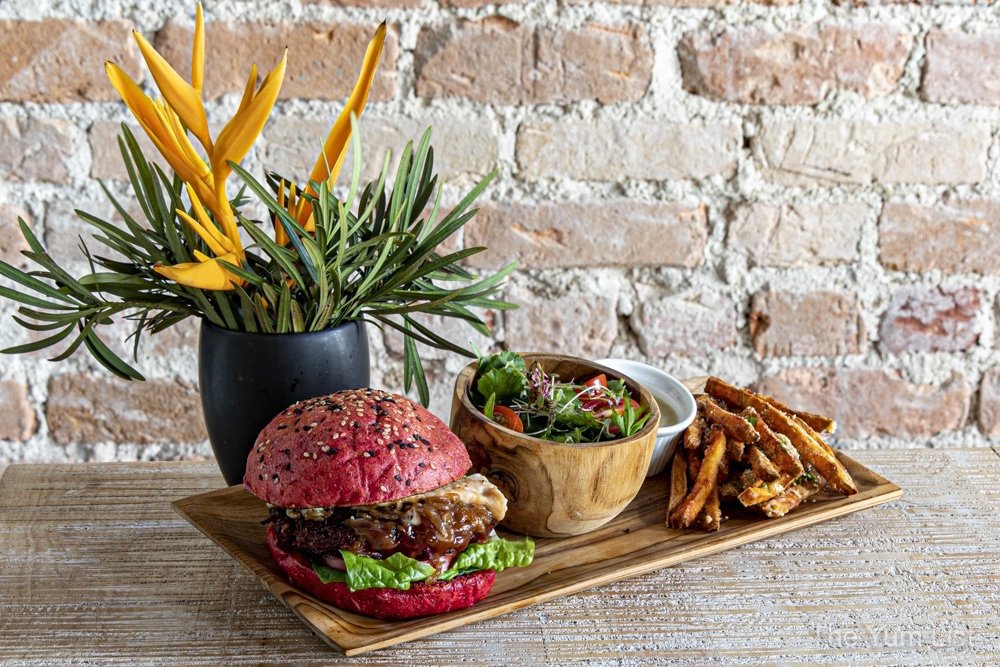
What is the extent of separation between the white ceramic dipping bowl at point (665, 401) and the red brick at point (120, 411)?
73cm

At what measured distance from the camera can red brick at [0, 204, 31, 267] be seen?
143 centimetres

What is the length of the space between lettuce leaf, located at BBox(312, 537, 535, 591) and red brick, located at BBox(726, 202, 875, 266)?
83cm

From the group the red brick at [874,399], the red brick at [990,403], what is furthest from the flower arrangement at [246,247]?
the red brick at [990,403]

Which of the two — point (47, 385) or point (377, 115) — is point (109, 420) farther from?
point (377, 115)

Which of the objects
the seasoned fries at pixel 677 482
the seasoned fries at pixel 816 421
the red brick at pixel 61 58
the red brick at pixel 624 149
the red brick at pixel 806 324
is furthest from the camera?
the red brick at pixel 806 324

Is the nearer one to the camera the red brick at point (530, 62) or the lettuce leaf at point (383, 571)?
the lettuce leaf at point (383, 571)

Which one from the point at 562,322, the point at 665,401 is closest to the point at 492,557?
the point at 665,401

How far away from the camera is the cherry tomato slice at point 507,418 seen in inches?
38.2

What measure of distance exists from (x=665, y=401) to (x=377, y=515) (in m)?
0.44

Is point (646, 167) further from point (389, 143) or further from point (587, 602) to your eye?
point (587, 602)

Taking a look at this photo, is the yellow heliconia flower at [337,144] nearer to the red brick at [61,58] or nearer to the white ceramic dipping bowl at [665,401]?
the white ceramic dipping bowl at [665,401]

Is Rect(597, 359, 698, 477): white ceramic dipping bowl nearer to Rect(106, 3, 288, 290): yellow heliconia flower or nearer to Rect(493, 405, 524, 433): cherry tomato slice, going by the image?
Rect(493, 405, 524, 433): cherry tomato slice

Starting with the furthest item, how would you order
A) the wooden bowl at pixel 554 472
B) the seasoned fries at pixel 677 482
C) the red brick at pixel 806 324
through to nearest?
1. the red brick at pixel 806 324
2. the seasoned fries at pixel 677 482
3. the wooden bowl at pixel 554 472

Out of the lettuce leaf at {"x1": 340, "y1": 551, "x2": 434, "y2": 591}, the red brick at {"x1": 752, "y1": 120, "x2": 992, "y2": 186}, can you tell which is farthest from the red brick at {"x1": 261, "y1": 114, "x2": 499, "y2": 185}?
the lettuce leaf at {"x1": 340, "y1": 551, "x2": 434, "y2": 591}
